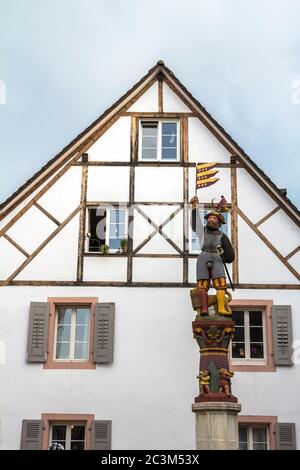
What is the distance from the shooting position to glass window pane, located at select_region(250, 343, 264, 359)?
590 inches

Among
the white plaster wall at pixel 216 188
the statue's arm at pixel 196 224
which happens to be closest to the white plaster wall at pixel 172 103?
the white plaster wall at pixel 216 188

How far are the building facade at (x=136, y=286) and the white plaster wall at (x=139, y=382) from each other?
23mm

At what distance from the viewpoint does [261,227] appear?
1557 cm

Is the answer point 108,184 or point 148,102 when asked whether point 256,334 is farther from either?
point 148,102

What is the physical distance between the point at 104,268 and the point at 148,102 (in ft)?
13.7

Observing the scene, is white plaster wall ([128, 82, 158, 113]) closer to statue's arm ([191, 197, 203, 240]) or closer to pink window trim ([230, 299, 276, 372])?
statue's arm ([191, 197, 203, 240])

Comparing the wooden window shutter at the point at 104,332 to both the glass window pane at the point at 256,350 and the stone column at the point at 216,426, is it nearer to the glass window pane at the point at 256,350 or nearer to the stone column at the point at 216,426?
the glass window pane at the point at 256,350

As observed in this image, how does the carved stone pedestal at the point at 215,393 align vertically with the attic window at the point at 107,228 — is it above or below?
below

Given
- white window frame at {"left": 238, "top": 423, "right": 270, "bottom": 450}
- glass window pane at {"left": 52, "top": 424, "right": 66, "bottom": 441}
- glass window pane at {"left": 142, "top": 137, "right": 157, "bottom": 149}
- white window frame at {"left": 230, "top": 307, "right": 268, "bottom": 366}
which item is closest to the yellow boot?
white window frame at {"left": 230, "top": 307, "right": 268, "bottom": 366}

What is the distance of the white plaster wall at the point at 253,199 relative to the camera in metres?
15.7

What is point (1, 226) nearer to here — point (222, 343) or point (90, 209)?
point (90, 209)

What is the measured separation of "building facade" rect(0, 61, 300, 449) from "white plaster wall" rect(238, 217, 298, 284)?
0.02 metres
